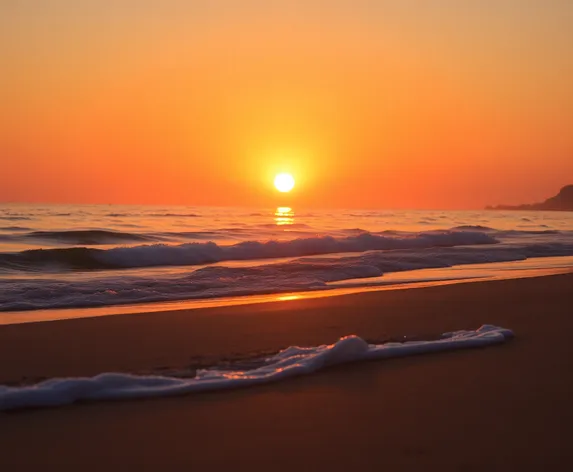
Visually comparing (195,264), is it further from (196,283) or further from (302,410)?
(302,410)

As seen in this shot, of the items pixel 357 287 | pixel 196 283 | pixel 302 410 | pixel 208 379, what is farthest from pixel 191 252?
pixel 302 410

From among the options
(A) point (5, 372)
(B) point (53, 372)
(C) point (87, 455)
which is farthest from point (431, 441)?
(A) point (5, 372)

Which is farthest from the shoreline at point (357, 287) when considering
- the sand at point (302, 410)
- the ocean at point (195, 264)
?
the sand at point (302, 410)

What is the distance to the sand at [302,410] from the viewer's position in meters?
2.88

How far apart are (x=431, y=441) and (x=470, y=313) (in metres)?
4.22

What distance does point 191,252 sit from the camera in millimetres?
16984

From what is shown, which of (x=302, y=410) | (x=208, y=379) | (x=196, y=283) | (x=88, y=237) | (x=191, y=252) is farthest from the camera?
(x=88, y=237)

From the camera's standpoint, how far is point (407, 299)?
8273 millimetres

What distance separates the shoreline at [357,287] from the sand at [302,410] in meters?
1.27

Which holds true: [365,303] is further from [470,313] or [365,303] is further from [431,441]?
[431,441]

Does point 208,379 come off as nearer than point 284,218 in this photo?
Yes

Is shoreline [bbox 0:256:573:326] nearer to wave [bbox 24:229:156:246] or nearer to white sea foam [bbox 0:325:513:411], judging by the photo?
white sea foam [bbox 0:325:513:411]

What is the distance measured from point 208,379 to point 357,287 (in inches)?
259

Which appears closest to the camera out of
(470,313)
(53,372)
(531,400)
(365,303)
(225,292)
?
(531,400)
